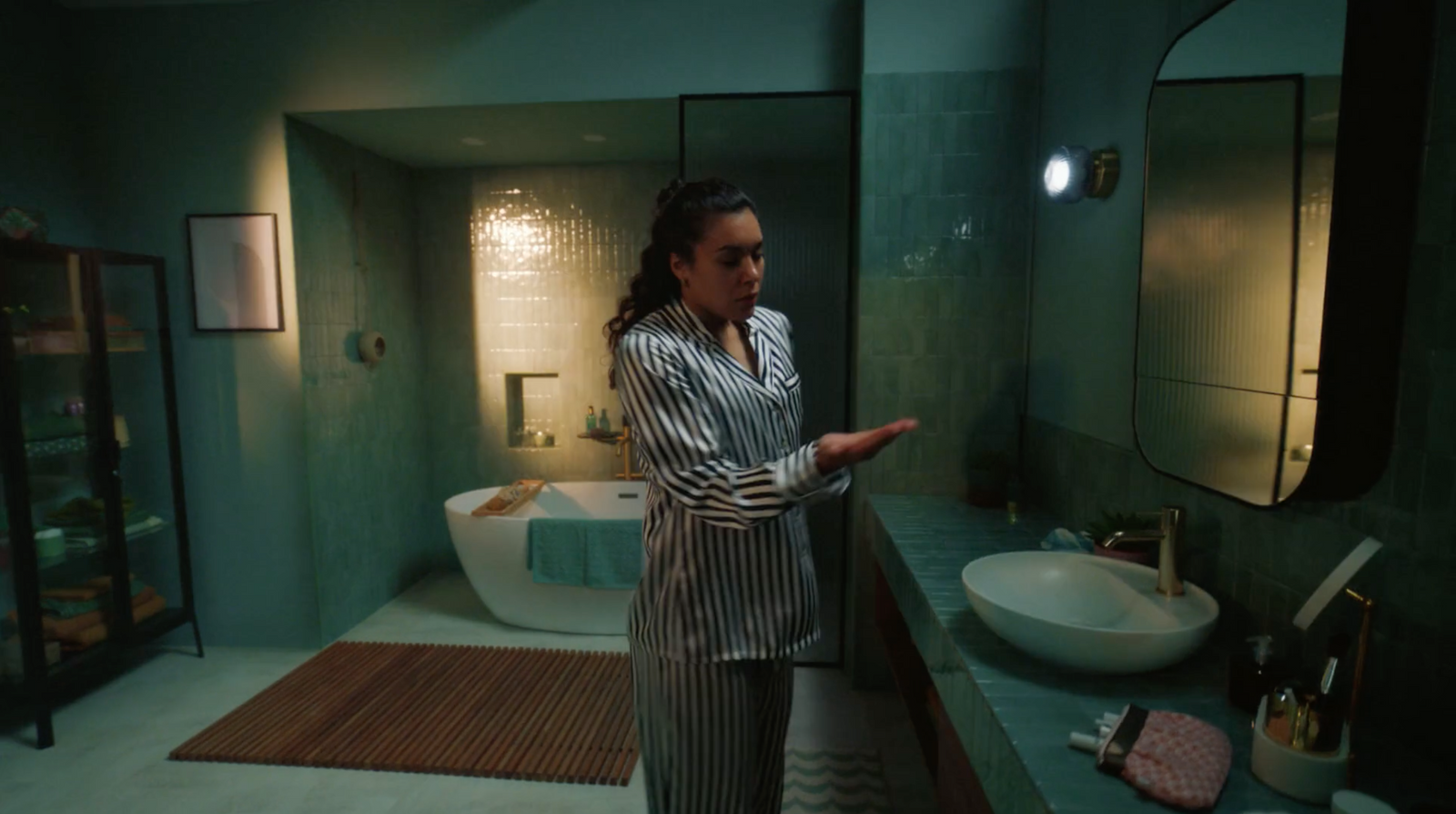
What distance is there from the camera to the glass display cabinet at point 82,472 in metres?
2.28

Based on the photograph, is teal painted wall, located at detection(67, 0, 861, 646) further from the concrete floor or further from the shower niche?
the shower niche

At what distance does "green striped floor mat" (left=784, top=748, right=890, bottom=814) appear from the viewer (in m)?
1.97

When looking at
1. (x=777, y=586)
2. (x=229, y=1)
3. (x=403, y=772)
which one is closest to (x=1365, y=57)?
(x=777, y=586)

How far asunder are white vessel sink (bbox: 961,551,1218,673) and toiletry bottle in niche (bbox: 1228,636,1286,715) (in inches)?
2.3

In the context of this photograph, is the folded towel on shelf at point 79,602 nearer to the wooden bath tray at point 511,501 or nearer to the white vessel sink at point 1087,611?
the wooden bath tray at point 511,501

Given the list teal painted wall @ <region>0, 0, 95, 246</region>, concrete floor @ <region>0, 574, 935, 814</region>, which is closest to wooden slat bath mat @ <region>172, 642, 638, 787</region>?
Answer: concrete floor @ <region>0, 574, 935, 814</region>

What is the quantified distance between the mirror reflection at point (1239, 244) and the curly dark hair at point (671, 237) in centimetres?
84

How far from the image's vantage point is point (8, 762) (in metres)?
2.22

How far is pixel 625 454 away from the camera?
375 centimetres

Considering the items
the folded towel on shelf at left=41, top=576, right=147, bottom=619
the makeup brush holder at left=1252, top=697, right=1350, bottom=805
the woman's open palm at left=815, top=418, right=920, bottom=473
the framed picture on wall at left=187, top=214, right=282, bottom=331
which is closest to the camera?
the makeup brush holder at left=1252, top=697, right=1350, bottom=805

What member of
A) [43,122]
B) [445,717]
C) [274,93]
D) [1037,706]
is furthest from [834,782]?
[43,122]

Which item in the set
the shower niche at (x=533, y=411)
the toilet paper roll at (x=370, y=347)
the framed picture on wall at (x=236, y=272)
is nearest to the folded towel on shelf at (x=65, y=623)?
the framed picture on wall at (x=236, y=272)

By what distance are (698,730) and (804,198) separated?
2.12m

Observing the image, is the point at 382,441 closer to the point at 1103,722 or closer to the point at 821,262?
the point at 821,262
